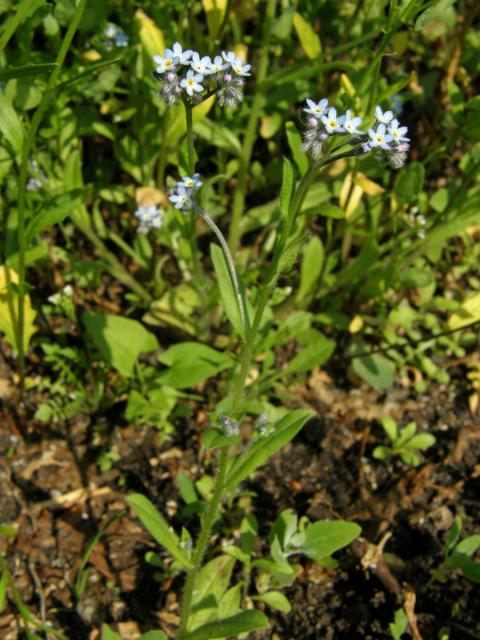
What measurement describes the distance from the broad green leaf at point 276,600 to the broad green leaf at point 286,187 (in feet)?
5.90

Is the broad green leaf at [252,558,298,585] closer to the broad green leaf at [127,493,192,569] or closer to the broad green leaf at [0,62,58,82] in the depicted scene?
the broad green leaf at [127,493,192,569]

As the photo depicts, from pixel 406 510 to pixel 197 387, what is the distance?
4.32 ft

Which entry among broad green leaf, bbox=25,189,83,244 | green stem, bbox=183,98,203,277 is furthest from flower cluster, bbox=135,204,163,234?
broad green leaf, bbox=25,189,83,244

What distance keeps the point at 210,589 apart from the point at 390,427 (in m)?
1.36

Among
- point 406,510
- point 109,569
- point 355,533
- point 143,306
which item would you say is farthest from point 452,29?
point 109,569

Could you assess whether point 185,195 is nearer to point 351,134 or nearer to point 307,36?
point 351,134

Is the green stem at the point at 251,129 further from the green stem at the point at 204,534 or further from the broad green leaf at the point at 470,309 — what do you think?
the green stem at the point at 204,534

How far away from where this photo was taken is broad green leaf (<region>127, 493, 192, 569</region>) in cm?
271

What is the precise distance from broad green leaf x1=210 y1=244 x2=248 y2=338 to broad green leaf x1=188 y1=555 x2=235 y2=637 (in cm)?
126

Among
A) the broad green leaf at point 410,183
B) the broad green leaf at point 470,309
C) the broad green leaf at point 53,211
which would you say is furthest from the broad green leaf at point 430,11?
the broad green leaf at point 53,211

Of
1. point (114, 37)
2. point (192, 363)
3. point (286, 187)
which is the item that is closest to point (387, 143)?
point (286, 187)

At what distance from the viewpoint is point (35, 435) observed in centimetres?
392

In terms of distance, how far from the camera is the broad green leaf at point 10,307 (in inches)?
138

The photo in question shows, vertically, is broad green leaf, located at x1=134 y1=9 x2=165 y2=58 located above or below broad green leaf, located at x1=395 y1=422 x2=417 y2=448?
above
